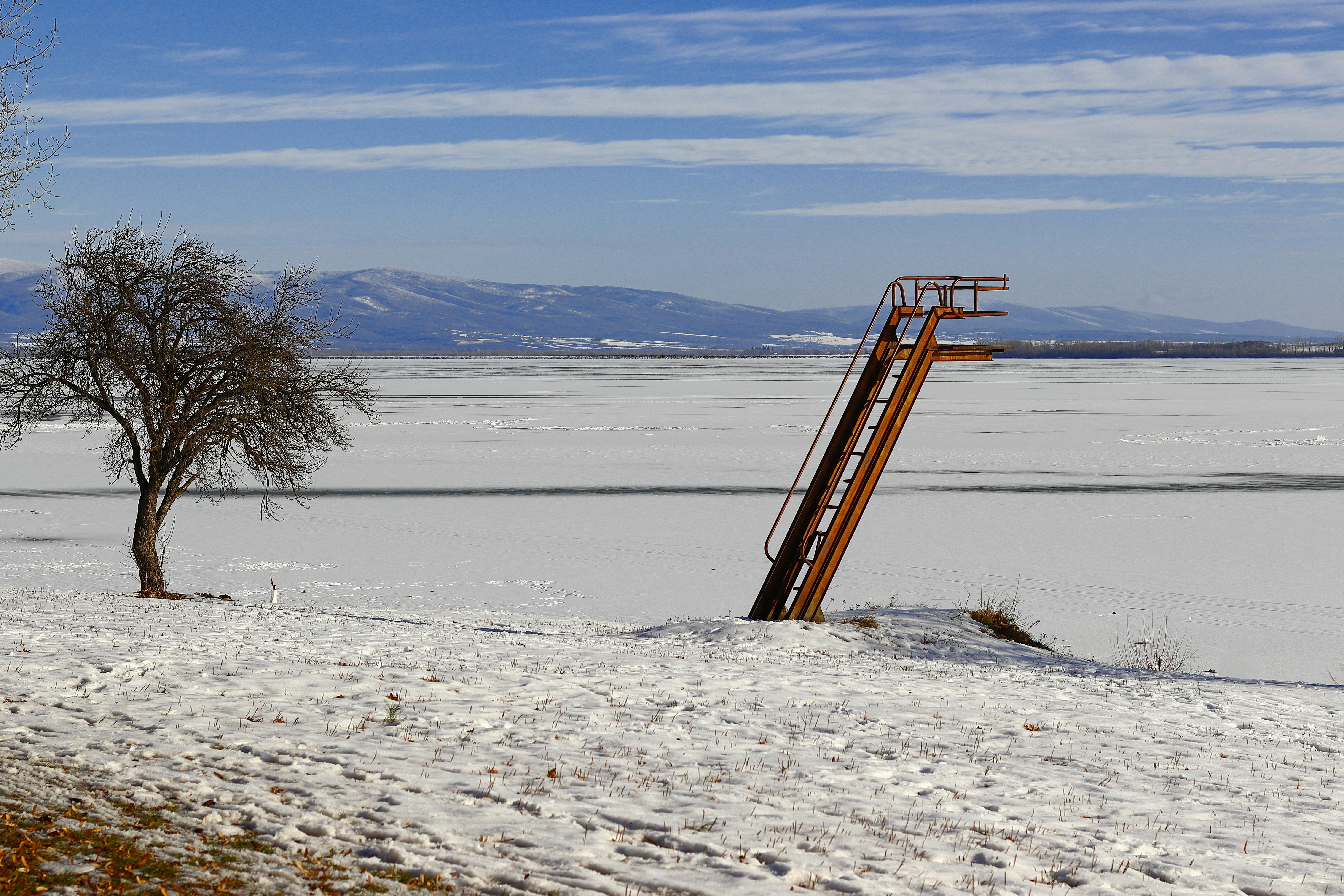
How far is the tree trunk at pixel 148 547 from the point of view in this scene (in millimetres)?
22500

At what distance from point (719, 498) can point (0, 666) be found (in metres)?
25.4

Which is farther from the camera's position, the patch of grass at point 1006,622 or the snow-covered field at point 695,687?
the patch of grass at point 1006,622

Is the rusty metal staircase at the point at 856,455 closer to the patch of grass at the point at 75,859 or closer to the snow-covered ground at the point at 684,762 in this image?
the snow-covered ground at the point at 684,762

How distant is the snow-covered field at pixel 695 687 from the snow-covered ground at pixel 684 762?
43mm

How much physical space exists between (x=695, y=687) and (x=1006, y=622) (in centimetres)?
826

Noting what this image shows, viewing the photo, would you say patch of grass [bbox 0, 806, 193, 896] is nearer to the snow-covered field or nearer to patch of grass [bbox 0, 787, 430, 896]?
patch of grass [bbox 0, 787, 430, 896]

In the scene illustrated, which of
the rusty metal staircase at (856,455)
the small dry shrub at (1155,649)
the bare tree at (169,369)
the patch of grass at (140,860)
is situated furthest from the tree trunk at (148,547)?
the small dry shrub at (1155,649)

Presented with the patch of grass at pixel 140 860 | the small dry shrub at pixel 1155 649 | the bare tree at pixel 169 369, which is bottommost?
the small dry shrub at pixel 1155 649

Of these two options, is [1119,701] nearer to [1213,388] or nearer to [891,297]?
[891,297]

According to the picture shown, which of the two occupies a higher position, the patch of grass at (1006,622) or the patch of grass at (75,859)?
the patch of grass at (75,859)

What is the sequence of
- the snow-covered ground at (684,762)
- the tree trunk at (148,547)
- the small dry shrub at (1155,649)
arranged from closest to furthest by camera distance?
the snow-covered ground at (684,762), the small dry shrub at (1155,649), the tree trunk at (148,547)

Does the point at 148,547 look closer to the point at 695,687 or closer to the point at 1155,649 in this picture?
the point at 695,687

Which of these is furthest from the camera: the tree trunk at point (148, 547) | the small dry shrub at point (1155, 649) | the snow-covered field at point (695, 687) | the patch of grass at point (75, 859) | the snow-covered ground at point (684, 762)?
the tree trunk at point (148, 547)

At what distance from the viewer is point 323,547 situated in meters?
28.2
